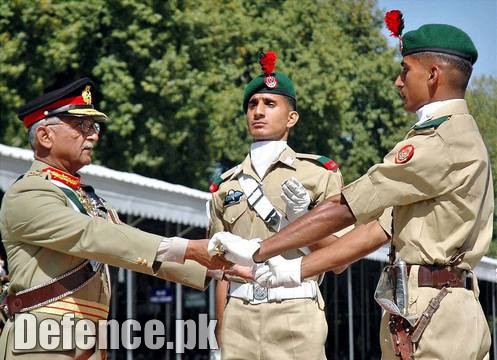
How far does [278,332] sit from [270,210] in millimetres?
714

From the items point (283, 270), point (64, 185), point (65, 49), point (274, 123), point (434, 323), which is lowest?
point (434, 323)

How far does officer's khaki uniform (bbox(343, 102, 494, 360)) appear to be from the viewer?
15.4 feet

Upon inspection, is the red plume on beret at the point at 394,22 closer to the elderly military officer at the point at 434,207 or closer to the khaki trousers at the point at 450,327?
the elderly military officer at the point at 434,207

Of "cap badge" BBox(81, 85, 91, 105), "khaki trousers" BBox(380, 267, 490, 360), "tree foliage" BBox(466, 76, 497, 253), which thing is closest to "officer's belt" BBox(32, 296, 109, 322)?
"cap badge" BBox(81, 85, 91, 105)

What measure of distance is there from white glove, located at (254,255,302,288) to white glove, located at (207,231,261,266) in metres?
0.07

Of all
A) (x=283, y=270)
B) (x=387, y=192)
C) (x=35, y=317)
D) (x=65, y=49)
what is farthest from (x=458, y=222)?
(x=65, y=49)

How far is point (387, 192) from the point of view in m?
4.75

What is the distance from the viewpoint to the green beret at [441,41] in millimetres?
4926

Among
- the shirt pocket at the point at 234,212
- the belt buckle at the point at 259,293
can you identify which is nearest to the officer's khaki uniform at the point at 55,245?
the belt buckle at the point at 259,293

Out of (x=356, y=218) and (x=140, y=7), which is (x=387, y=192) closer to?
(x=356, y=218)

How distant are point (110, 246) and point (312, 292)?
1642 millimetres

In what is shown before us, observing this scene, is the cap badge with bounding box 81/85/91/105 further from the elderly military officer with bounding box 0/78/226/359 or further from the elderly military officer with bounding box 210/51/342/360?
the elderly military officer with bounding box 210/51/342/360

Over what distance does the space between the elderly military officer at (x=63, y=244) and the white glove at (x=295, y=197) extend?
0.80 m

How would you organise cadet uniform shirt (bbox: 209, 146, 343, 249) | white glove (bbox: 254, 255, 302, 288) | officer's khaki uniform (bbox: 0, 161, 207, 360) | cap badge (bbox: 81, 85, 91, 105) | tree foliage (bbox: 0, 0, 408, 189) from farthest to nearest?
tree foliage (bbox: 0, 0, 408, 189) < cadet uniform shirt (bbox: 209, 146, 343, 249) < cap badge (bbox: 81, 85, 91, 105) < officer's khaki uniform (bbox: 0, 161, 207, 360) < white glove (bbox: 254, 255, 302, 288)
